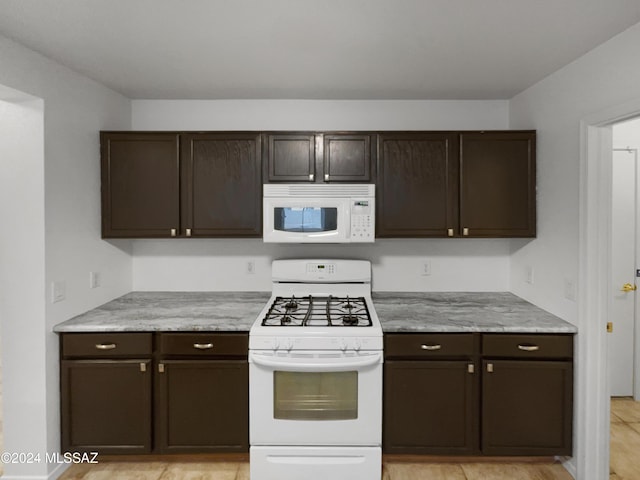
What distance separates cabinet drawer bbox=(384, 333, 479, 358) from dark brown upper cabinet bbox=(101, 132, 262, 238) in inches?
46.8

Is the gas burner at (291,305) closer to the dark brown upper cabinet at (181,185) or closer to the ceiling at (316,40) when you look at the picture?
the dark brown upper cabinet at (181,185)

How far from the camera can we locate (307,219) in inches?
111

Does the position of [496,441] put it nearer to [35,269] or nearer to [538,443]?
[538,443]

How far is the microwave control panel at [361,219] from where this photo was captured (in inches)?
110

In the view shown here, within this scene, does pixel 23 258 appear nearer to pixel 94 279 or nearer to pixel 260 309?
pixel 94 279

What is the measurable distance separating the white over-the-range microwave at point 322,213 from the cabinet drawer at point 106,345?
0.98m

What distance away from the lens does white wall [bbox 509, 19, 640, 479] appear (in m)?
2.07

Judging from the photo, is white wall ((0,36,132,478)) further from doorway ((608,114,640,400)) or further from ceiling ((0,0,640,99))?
doorway ((608,114,640,400))

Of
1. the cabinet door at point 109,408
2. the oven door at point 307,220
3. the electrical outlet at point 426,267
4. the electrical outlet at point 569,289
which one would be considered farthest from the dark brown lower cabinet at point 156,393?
the electrical outlet at point 569,289

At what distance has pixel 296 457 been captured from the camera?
235cm

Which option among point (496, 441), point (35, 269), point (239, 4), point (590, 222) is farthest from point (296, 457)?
point (239, 4)

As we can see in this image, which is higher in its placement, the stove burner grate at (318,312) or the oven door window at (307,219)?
the oven door window at (307,219)

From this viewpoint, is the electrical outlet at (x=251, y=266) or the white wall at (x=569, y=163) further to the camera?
the electrical outlet at (x=251, y=266)

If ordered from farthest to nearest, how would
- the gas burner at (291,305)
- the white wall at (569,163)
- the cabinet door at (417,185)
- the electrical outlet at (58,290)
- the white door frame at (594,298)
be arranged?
the cabinet door at (417,185) < the gas burner at (291,305) < the electrical outlet at (58,290) < the white door frame at (594,298) < the white wall at (569,163)
